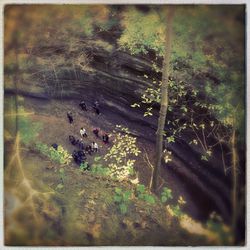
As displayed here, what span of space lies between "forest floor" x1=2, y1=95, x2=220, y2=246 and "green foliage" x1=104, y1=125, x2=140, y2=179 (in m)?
0.05

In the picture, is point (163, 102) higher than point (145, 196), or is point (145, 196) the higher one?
point (163, 102)

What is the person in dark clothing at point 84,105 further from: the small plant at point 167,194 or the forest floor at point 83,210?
the small plant at point 167,194

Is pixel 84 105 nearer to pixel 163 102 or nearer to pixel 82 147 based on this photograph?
pixel 82 147

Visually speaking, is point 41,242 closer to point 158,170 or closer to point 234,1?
point 158,170

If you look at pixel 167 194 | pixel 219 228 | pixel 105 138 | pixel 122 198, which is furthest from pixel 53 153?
pixel 219 228

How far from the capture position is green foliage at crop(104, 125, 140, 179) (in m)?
2.42

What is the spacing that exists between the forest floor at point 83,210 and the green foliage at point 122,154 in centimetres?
5

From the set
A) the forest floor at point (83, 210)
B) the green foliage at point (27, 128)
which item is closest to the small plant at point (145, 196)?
the forest floor at point (83, 210)

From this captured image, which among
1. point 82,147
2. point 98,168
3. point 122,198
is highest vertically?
point 82,147

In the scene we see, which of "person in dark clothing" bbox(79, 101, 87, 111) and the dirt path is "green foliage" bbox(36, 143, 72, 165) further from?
"person in dark clothing" bbox(79, 101, 87, 111)

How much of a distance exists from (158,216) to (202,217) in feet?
0.71

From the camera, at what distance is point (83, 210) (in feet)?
7.93

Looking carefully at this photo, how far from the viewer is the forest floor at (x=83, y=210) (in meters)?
2.41

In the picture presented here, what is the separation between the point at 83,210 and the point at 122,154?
1.10 feet
